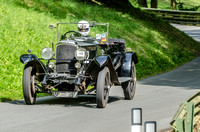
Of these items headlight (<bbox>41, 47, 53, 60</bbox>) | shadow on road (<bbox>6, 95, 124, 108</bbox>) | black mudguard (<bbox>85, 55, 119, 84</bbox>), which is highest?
headlight (<bbox>41, 47, 53, 60</bbox>)

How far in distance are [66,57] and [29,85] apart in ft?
3.75

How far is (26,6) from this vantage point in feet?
70.2

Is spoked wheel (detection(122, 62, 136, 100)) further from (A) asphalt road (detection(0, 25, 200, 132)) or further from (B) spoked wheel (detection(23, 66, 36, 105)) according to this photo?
(B) spoked wheel (detection(23, 66, 36, 105))

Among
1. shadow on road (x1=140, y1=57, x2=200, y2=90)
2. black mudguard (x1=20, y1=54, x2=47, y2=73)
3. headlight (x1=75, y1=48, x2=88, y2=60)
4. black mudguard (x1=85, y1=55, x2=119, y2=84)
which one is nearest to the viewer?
black mudguard (x1=85, y1=55, x2=119, y2=84)

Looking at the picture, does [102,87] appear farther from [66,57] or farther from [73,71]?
[66,57]

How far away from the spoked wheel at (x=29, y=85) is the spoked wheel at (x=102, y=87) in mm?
1553

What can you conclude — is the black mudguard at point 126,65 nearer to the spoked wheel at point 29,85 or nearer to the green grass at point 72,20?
the spoked wheel at point 29,85

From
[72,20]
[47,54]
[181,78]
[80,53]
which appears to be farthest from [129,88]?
[72,20]

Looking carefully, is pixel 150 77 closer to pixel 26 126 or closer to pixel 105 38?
pixel 105 38

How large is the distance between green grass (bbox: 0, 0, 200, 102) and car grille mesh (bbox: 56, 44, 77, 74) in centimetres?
178

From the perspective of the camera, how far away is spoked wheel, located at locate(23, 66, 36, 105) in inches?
437

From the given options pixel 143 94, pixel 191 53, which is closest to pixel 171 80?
pixel 143 94

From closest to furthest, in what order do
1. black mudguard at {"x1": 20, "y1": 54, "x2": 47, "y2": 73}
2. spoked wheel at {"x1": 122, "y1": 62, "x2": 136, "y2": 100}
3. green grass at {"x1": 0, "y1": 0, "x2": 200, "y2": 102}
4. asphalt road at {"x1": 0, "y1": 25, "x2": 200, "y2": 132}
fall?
asphalt road at {"x1": 0, "y1": 25, "x2": 200, "y2": 132} < black mudguard at {"x1": 20, "y1": 54, "x2": 47, "y2": 73} < spoked wheel at {"x1": 122, "y1": 62, "x2": 136, "y2": 100} < green grass at {"x1": 0, "y1": 0, "x2": 200, "y2": 102}

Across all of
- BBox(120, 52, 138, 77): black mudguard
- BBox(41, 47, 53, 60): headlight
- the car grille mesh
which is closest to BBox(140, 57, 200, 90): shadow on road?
BBox(120, 52, 138, 77): black mudguard
